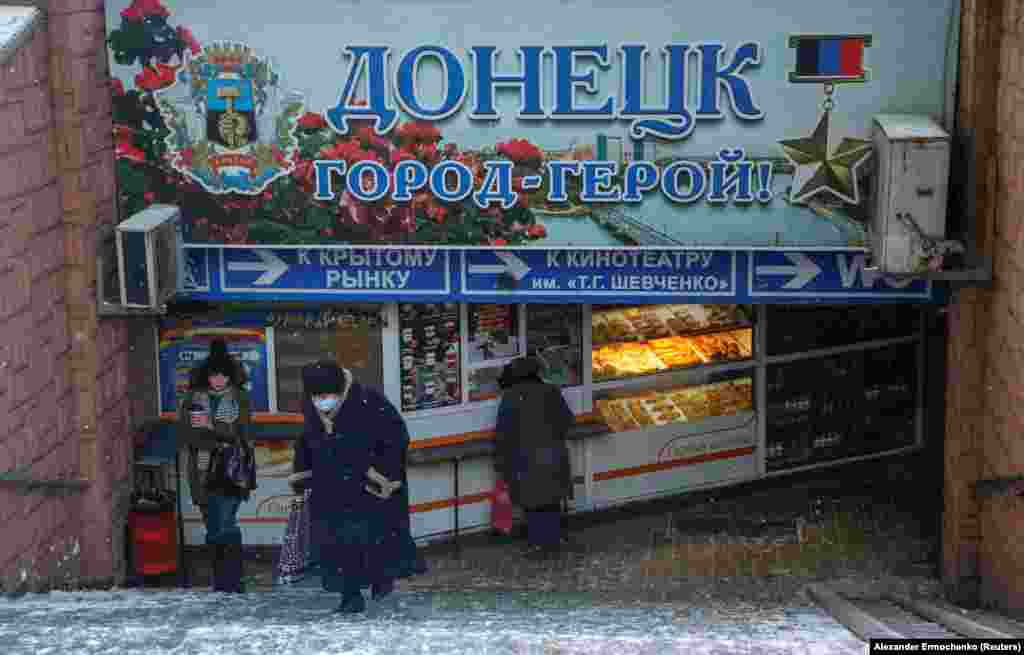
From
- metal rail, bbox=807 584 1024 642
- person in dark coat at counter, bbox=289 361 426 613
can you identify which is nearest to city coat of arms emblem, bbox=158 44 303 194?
person in dark coat at counter, bbox=289 361 426 613

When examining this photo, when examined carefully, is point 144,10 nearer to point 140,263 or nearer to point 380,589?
point 140,263

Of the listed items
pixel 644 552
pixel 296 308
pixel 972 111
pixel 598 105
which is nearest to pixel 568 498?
pixel 644 552

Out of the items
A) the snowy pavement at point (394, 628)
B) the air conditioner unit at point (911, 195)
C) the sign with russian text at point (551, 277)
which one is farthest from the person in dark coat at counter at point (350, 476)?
the air conditioner unit at point (911, 195)

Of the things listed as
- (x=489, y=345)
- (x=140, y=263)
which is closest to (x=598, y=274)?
(x=489, y=345)

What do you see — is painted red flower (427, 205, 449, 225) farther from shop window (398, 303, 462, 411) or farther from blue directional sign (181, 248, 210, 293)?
blue directional sign (181, 248, 210, 293)

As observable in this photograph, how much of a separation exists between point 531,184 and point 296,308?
2.09m

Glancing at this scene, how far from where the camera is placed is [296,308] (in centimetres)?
970

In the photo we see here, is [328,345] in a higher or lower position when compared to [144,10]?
lower

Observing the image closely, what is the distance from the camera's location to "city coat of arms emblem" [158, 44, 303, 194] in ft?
28.1

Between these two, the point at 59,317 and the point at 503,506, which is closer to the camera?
the point at 59,317

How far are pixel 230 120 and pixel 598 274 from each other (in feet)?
7.79

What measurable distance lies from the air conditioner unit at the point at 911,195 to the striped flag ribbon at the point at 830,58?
1.39 feet

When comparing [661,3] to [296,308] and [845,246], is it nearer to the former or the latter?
[845,246]

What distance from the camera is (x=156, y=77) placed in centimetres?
860
